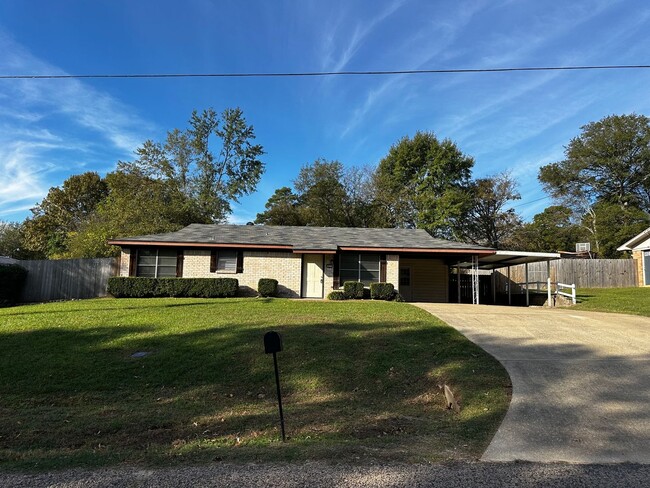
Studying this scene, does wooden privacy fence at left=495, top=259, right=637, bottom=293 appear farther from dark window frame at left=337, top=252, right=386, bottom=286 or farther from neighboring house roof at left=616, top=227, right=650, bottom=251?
dark window frame at left=337, top=252, right=386, bottom=286

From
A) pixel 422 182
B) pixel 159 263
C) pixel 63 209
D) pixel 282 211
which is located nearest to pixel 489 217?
pixel 422 182

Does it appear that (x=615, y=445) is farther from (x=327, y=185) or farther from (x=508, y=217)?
(x=508, y=217)

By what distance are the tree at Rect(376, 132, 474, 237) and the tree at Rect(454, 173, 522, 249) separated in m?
1.57

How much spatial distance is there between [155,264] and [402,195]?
23994 millimetres

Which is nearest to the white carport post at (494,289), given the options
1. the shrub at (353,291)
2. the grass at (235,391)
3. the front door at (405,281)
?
the front door at (405,281)

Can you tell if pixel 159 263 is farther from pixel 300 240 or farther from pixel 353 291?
pixel 353 291

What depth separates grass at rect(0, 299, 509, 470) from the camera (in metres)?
4.52

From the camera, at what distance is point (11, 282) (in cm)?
2059

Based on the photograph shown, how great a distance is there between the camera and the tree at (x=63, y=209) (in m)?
44.2

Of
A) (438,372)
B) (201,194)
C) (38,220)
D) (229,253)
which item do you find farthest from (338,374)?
(38,220)

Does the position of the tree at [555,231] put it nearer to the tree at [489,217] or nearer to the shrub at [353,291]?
the tree at [489,217]

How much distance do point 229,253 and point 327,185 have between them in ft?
65.8

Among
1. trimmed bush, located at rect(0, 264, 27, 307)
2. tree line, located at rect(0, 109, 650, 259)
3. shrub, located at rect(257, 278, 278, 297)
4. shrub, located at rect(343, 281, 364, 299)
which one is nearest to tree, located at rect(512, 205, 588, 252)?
tree line, located at rect(0, 109, 650, 259)

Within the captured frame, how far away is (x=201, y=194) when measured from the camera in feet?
120
